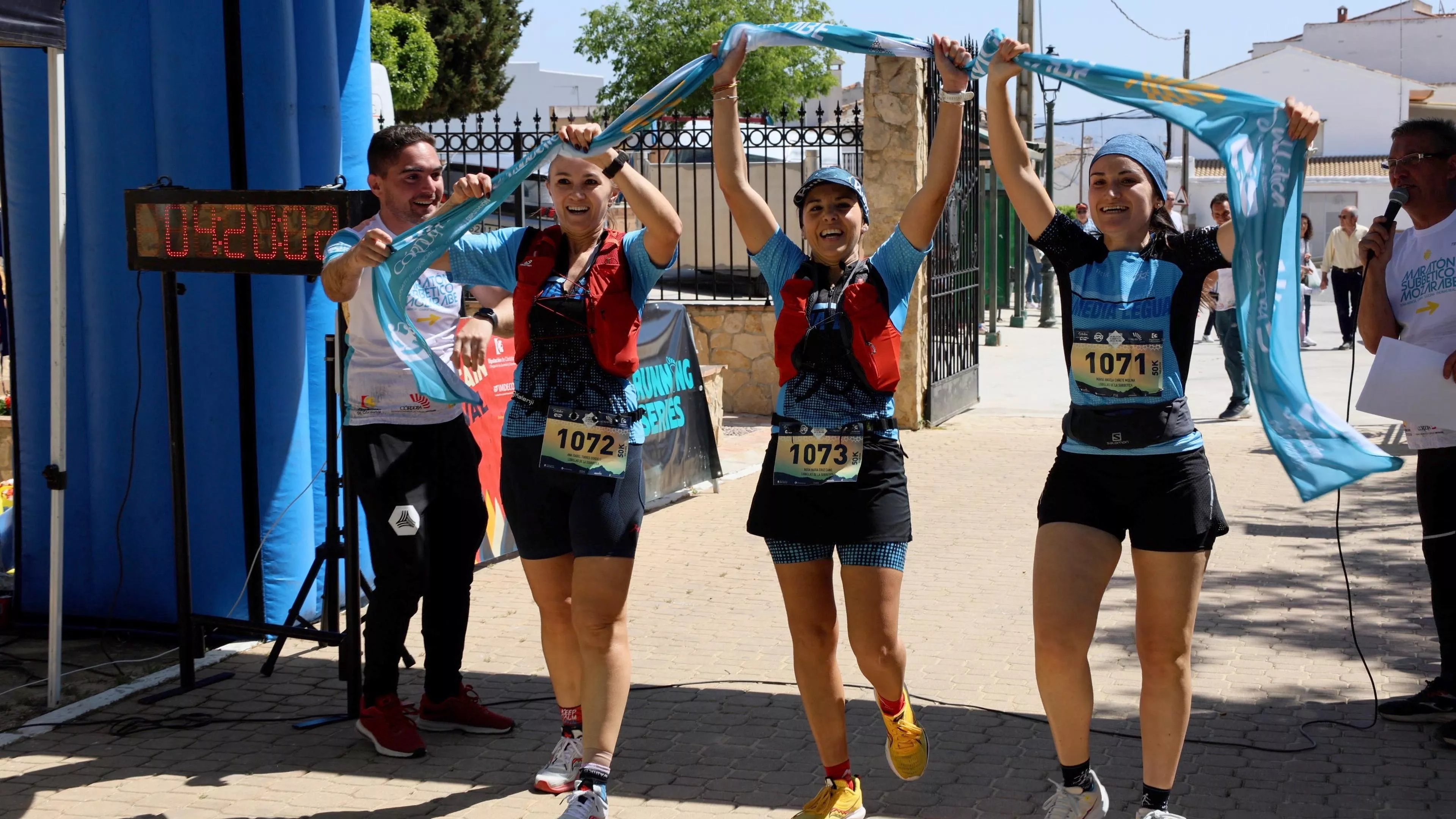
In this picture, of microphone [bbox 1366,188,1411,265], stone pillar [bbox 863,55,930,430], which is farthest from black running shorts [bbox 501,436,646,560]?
stone pillar [bbox 863,55,930,430]

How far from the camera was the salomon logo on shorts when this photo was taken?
4.62 meters

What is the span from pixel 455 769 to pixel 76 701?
1.78m

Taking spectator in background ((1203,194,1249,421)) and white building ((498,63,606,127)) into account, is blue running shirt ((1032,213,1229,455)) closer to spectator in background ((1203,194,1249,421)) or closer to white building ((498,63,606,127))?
spectator in background ((1203,194,1249,421))

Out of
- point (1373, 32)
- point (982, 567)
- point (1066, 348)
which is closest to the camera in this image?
point (1066, 348)

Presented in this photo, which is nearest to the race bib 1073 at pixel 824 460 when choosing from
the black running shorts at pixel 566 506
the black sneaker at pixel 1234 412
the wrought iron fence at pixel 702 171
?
the black running shorts at pixel 566 506

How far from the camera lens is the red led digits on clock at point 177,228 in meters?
5.11

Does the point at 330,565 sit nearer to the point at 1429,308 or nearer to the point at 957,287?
the point at 1429,308

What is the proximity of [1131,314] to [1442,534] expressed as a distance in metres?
1.87

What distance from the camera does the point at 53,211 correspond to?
5.06m

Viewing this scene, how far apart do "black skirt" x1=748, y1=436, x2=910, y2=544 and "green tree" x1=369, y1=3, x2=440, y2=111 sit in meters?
23.4

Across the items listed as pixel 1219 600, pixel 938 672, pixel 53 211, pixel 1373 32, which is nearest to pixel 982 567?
pixel 1219 600

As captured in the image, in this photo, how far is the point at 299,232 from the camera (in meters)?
4.91

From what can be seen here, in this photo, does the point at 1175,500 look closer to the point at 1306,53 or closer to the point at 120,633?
the point at 120,633

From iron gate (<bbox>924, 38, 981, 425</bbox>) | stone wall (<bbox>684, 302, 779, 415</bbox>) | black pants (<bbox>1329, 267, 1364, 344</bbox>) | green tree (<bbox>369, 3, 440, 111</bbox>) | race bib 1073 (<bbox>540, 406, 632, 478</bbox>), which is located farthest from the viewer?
green tree (<bbox>369, 3, 440, 111</bbox>)
